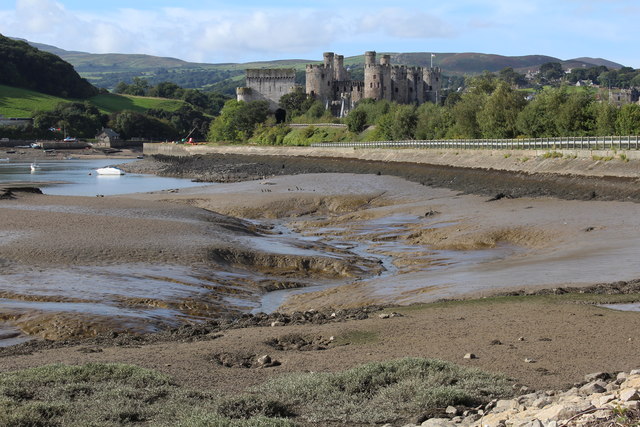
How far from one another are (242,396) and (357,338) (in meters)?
4.36

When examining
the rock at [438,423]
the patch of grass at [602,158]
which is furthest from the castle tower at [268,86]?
the rock at [438,423]

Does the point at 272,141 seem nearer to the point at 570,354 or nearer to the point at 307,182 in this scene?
the point at 307,182

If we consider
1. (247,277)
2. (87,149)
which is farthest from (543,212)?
(87,149)

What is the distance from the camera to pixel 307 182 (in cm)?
6147

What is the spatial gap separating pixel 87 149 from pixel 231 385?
160021 mm

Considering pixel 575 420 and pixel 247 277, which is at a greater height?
pixel 575 420

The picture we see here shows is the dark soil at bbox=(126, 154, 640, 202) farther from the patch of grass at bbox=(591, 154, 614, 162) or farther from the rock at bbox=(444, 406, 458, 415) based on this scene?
the rock at bbox=(444, 406, 458, 415)

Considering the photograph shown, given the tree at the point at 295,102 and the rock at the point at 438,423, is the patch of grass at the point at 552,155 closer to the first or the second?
the rock at the point at 438,423

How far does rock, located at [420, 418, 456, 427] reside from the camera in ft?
33.2

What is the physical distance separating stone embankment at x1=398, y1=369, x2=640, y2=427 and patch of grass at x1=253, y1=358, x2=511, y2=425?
48 centimetres

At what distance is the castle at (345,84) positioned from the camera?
147875 millimetres

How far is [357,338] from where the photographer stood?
1544cm

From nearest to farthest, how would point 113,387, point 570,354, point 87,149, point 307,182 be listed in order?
point 113,387
point 570,354
point 307,182
point 87,149

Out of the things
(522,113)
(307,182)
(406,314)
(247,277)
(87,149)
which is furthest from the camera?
(87,149)
